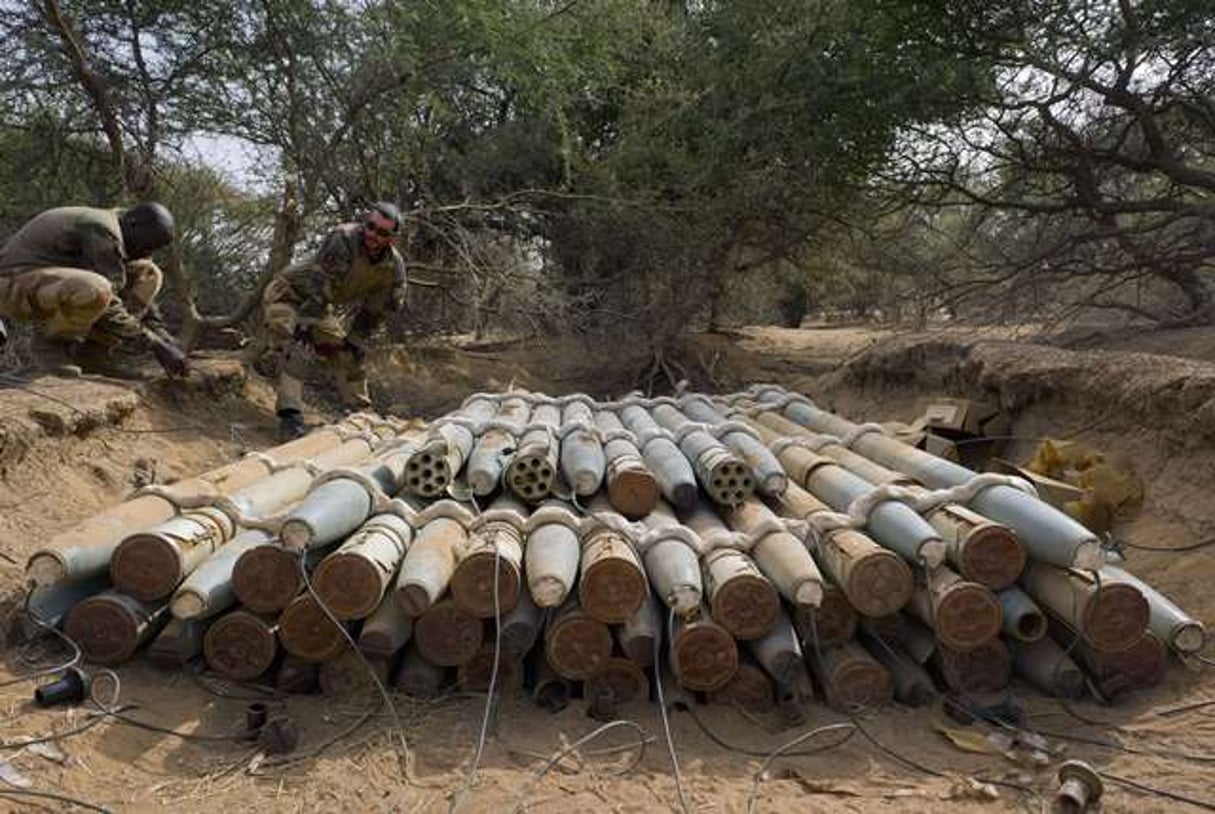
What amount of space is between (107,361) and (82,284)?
89 cm

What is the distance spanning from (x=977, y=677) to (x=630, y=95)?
9.16m

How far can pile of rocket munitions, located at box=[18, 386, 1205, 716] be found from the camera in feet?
10.6

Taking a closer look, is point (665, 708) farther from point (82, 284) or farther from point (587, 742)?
point (82, 284)

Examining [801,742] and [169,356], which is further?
[169,356]

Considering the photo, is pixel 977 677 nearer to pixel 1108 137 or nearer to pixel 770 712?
pixel 770 712

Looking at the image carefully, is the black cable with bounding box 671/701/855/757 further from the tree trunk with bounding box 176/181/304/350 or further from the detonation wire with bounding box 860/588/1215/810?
the tree trunk with bounding box 176/181/304/350

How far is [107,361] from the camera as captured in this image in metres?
6.44

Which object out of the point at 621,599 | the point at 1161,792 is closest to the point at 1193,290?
the point at 1161,792

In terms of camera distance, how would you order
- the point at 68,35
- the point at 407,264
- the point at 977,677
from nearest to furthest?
the point at 977,677 → the point at 68,35 → the point at 407,264

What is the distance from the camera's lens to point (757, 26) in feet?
33.0

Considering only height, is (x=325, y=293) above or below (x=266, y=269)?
below

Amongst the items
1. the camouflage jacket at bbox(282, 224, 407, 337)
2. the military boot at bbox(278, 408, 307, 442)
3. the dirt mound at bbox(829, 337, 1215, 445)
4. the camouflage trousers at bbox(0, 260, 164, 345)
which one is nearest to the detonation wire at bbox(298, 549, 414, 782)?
the camouflage trousers at bbox(0, 260, 164, 345)

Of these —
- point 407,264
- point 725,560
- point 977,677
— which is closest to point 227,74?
point 407,264

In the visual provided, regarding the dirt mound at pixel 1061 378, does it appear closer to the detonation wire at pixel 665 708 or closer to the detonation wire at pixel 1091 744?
the detonation wire at pixel 1091 744
